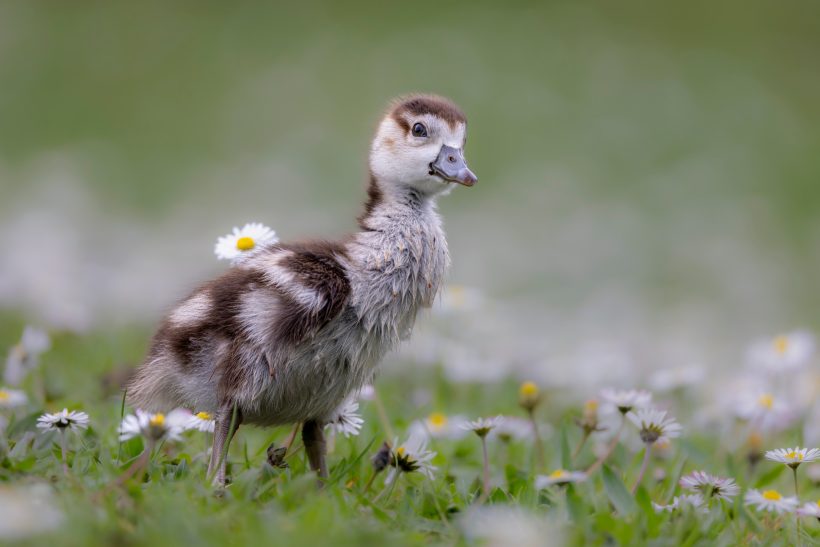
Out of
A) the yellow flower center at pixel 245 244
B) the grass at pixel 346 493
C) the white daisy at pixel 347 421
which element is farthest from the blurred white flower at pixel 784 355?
the yellow flower center at pixel 245 244

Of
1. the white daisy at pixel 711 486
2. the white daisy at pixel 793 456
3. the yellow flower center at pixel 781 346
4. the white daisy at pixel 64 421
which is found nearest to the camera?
the white daisy at pixel 64 421

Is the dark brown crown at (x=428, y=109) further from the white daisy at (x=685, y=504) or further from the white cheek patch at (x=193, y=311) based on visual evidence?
the white daisy at (x=685, y=504)

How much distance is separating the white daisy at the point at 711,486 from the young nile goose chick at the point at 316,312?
126 centimetres

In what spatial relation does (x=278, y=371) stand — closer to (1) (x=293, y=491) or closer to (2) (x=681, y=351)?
(1) (x=293, y=491)

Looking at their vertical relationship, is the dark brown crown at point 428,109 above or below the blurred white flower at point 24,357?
above

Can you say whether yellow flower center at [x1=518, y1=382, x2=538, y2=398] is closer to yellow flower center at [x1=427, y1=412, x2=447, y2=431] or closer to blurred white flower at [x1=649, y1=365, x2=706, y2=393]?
yellow flower center at [x1=427, y1=412, x2=447, y2=431]

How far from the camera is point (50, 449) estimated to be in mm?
4102

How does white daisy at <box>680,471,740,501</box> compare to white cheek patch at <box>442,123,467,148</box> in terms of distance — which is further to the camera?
white cheek patch at <box>442,123,467,148</box>

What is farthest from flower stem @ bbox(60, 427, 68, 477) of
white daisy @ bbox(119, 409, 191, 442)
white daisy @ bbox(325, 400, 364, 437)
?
white daisy @ bbox(325, 400, 364, 437)

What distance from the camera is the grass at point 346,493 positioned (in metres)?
3.26

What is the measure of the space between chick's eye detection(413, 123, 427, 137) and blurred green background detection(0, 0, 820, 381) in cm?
336

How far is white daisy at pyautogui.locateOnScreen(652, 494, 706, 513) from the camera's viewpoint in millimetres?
4035

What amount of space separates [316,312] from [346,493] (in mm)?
675

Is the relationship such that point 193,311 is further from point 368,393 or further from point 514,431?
point 514,431
